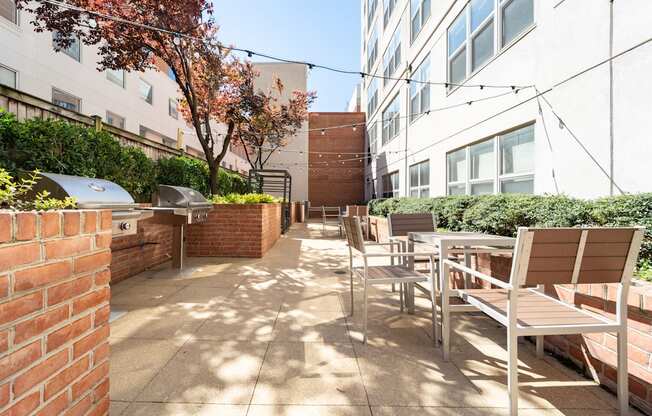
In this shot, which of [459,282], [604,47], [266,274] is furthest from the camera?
[266,274]

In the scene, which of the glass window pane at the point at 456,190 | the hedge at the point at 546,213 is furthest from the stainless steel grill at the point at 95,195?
the glass window pane at the point at 456,190

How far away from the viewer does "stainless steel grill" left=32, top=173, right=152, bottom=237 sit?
247 centimetres

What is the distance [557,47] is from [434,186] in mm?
4151

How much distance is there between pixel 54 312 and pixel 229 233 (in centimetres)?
498

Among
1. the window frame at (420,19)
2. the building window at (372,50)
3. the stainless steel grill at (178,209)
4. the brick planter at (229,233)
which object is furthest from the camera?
the building window at (372,50)

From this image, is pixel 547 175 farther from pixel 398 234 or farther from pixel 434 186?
pixel 434 186

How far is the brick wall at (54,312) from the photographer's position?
972 millimetres

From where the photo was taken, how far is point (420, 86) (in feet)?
29.7

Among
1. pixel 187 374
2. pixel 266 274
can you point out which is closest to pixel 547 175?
pixel 266 274

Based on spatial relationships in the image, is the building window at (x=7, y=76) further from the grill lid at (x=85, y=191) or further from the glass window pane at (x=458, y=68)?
the glass window pane at (x=458, y=68)

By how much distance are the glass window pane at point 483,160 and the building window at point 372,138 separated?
974 cm

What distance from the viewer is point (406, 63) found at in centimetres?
1009

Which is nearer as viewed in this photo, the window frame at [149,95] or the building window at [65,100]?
the building window at [65,100]

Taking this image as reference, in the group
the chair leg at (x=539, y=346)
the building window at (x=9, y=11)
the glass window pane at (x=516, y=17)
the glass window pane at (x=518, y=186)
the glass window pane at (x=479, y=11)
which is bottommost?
the chair leg at (x=539, y=346)
